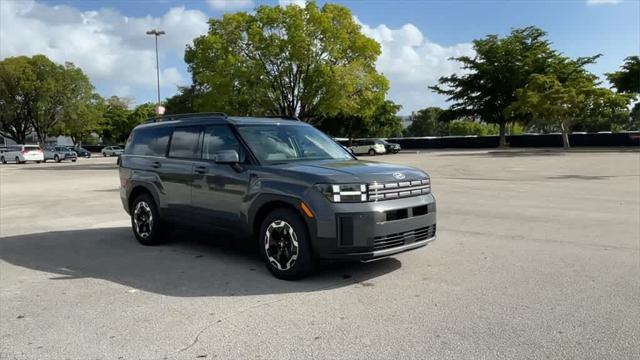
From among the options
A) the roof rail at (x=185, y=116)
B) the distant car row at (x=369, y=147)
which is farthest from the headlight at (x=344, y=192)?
the distant car row at (x=369, y=147)

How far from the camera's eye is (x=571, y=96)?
43.5 m

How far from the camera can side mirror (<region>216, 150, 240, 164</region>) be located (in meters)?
6.02

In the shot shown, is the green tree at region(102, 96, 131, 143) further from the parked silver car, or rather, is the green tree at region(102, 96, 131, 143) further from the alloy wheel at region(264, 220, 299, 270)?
the alloy wheel at region(264, 220, 299, 270)

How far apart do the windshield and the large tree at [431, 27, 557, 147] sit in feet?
185

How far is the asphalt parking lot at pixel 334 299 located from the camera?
13.1 ft

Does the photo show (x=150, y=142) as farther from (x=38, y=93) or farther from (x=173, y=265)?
(x=38, y=93)

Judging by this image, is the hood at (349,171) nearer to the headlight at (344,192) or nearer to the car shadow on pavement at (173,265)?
the headlight at (344,192)

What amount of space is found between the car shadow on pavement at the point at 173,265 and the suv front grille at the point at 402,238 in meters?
0.52

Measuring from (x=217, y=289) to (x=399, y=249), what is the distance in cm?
189

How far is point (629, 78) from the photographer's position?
163ft

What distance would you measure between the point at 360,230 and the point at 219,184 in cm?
200

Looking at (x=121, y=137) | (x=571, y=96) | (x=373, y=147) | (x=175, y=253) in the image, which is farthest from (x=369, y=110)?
(x=121, y=137)

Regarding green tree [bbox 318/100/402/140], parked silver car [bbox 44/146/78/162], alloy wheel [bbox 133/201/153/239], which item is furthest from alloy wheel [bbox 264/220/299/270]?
green tree [bbox 318/100/402/140]

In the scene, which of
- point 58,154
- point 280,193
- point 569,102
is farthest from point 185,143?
point 58,154
